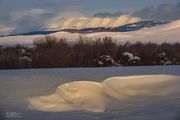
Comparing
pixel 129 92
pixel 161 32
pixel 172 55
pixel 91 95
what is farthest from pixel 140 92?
pixel 172 55

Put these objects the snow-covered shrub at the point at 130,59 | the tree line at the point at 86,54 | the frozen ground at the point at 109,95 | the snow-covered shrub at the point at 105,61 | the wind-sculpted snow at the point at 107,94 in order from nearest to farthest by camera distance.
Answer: the frozen ground at the point at 109,95, the wind-sculpted snow at the point at 107,94, the tree line at the point at 86,54, the snow-covered shrub at the point at 130,59, the snow-covered shrub at the point at 105,61

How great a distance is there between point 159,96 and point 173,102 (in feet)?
2.93

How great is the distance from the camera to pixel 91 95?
6.19 meters

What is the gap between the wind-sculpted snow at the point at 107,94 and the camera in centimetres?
518

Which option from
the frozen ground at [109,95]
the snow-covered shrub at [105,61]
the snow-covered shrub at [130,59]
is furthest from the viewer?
the snow-covered shrub at [105,61]

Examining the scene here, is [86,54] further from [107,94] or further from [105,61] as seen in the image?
[107,94]

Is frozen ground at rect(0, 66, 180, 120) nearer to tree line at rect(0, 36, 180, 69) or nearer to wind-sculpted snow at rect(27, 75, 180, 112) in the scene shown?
wind-sculpted snow at rect(27, 75, 180, 112)

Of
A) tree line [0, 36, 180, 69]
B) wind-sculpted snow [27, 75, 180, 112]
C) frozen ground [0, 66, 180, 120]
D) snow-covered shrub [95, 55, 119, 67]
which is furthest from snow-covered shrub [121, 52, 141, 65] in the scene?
wind-sculpted snow [27, 75, 180, 112]

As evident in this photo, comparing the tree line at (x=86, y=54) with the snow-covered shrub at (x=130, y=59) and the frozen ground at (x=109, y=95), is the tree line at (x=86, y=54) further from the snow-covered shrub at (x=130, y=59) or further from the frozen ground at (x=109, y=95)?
the frozen ground at (x=109, y=95)

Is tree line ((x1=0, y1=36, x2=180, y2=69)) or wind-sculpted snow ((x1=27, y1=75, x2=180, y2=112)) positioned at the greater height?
tree line ((x1=0, y1=36, x2=180, y2=69))

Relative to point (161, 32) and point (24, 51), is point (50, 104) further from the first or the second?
point (24, 51)

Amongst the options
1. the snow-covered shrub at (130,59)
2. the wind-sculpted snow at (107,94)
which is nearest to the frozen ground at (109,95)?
the wind-sculpted snow at (107,94)

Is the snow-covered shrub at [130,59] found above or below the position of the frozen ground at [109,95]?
above

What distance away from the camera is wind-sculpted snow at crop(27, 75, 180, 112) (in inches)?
204
